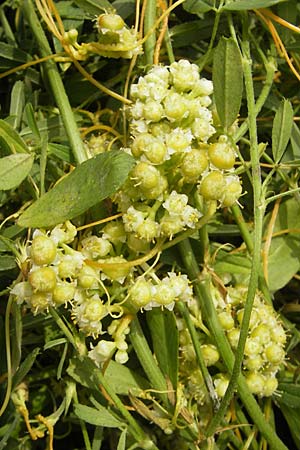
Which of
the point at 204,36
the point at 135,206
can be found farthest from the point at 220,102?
the point at 204,36

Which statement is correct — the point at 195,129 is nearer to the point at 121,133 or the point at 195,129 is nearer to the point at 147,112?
the point at 147,112

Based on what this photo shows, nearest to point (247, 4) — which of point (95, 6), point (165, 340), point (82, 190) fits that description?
point (95, 6)

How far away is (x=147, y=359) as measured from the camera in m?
0.93

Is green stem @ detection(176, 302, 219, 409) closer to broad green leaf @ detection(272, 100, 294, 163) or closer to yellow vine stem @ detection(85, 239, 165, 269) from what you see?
yellow vine stem @ detection(85, 239, 165, 269)

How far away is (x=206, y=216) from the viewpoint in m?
0.86

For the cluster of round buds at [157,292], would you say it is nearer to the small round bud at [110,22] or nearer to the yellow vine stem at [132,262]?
the yellow vine stem at [132,262]

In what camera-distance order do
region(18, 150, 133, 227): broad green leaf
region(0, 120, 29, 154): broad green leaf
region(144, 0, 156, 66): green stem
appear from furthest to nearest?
region(144, 0, 156, 66): green stem < region(0, 120, 29, 154): broad green leaf < region(18, 150, 133, 227): broad green leaf

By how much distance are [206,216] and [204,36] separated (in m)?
0.36

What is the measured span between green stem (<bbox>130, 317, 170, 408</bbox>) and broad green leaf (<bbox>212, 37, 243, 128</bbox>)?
0.28 m

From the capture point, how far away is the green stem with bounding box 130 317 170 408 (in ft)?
3.04

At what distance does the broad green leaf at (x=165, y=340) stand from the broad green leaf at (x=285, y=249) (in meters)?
0.20

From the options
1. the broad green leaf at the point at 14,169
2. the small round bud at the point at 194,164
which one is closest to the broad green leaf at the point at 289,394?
the small round bud at the point at 194,164

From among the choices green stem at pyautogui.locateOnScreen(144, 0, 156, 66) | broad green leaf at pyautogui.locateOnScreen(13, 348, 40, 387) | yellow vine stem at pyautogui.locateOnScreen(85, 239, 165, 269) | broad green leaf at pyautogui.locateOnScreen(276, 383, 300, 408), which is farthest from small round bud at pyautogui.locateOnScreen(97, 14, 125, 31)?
broad green leaf at pyautogui.locateOnScreen(276, 383, 300, 408)

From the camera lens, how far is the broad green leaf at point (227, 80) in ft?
2.76
